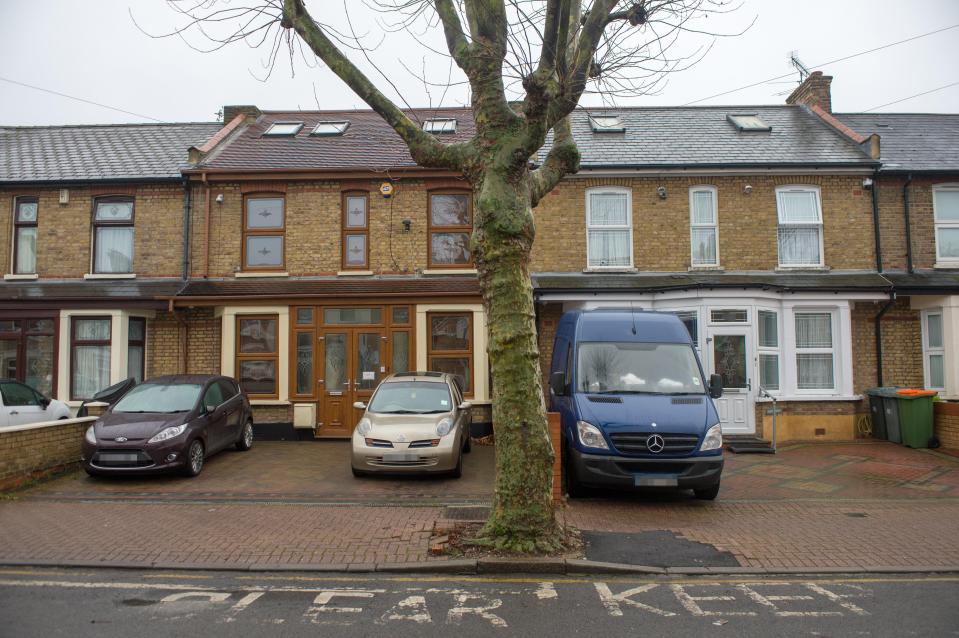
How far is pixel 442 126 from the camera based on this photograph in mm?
16141

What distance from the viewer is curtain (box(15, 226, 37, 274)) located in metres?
14.1

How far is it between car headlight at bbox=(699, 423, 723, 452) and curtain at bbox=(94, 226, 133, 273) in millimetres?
12915

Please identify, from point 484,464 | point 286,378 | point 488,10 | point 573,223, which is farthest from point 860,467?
point 286,378

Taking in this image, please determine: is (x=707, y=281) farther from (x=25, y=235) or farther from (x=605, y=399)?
(x=25, y=235)

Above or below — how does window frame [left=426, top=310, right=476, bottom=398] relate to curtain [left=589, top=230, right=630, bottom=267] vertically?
below

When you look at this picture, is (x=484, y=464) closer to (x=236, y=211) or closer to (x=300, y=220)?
(x=300, y=220)

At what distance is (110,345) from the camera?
43.4 ft

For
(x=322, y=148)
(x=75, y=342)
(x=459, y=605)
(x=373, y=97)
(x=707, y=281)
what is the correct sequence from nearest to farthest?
(x=459, y=605) → (x=373, y=97) → (x=707, y=281) → (x=75, y=342) → (x=322, y=148)

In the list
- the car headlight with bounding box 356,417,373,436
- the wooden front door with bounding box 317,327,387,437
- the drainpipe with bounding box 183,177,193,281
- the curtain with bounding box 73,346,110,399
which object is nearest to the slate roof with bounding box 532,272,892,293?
the wooden front door with bounding box 317,327,387,437

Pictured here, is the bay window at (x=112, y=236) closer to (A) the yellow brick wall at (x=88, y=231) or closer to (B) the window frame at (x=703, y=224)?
(A) the yellow brick wall at (x=88, y=231)

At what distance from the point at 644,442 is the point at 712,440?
899mm

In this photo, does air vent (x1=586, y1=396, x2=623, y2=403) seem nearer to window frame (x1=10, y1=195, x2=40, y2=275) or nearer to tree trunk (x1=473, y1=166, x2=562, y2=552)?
tree trunk (x1=473, y1=166, x2=562, y2=552)

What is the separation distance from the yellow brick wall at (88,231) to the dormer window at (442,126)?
6.32 metres

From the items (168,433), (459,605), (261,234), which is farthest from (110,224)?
(459,605)
